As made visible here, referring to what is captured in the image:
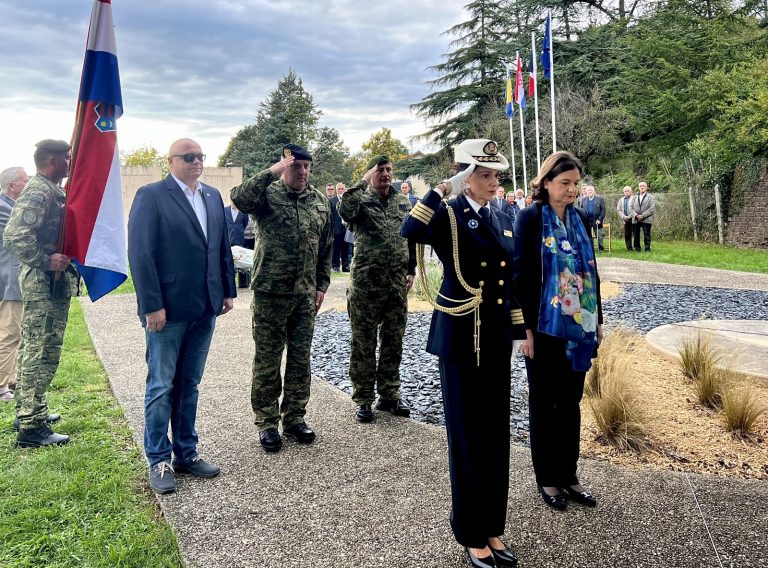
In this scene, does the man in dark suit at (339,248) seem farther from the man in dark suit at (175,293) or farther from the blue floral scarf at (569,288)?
the blue floral scarf at (569,288)

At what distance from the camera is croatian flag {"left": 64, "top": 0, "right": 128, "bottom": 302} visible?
3871 millimetres

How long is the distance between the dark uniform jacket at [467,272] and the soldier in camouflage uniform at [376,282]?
5.60 ft

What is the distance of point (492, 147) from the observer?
2869mm

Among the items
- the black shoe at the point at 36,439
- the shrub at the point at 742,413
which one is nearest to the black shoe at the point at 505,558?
the shrub at the point at 742,413

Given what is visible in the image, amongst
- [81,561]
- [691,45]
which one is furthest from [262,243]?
[691,45]

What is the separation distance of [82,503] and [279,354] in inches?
59.1

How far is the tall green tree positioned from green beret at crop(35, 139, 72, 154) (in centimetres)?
3682

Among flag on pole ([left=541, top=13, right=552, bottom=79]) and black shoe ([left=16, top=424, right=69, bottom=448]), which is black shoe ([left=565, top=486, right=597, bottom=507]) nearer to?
black shoe ([left=16, top=424, right=69, bottom=448])

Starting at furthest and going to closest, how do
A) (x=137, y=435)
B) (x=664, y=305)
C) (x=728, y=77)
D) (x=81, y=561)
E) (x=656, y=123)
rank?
(x=656, y=123), (x=728, y=77), (x=664, y=305), (x=137, y=435), (x=81, y=561)

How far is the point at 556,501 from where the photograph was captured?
10.5ft

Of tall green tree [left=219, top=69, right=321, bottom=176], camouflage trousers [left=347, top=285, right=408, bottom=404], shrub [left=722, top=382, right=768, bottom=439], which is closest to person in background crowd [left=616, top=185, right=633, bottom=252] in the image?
shrub [left=722, top=382, right=768, bottom=439]

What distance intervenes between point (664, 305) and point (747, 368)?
14.1 feet

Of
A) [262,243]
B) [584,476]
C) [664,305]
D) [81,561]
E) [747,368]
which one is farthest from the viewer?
[664,305]

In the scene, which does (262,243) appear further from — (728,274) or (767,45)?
(767,45)
